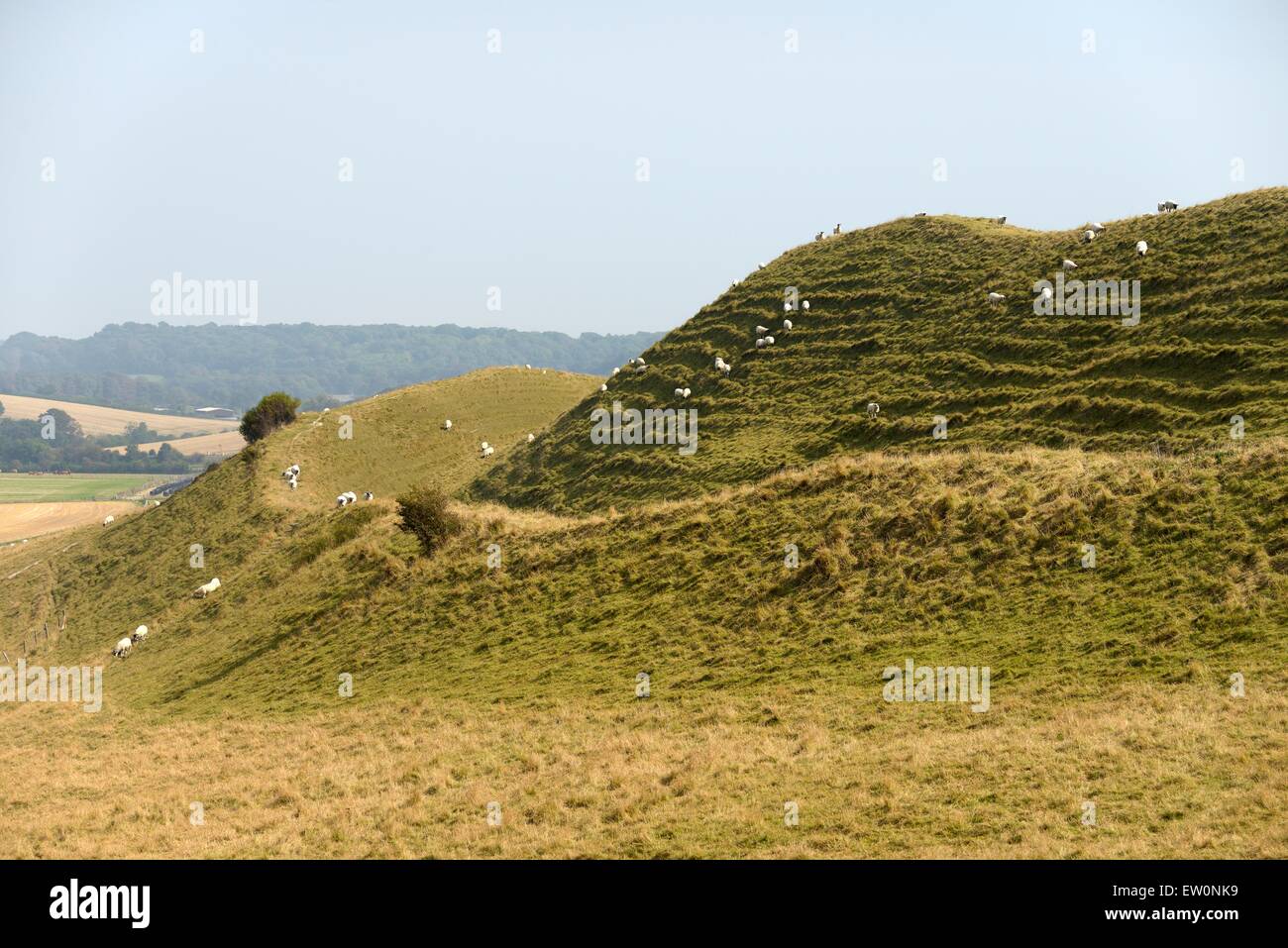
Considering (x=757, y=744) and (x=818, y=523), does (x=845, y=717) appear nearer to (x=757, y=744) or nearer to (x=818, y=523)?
(x=757, y=744)

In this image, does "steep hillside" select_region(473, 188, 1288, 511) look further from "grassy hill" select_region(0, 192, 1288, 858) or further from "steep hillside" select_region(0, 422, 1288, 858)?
"steep hillside" select_region(0, 422, 1288, 858)

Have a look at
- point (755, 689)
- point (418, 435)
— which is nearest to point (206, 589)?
point (418, 435)

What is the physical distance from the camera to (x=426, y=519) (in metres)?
41.6

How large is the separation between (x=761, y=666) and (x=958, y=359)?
26.4 metres

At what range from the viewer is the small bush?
4150 centimetres

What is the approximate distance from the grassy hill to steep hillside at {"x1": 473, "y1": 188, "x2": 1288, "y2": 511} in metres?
0.40

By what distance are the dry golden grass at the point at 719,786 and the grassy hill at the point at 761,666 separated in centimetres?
8

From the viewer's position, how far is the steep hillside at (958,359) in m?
37.4

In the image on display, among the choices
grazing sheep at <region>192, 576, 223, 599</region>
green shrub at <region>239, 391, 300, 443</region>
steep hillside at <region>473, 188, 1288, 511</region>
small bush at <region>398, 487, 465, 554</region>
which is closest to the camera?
steep hillside at <region>473, 188, 1288, 511</region>

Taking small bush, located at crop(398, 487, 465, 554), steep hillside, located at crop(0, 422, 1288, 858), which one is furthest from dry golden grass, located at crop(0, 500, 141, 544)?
steep hillside, located at crop(0, 422, 1288, 858)

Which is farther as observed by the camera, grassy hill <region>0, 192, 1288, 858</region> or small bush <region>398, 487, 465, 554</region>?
small bush <region>398, 487, 465, 554</region>

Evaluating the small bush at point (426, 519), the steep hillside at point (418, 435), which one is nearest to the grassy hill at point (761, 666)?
the small bush at point (426, 519)

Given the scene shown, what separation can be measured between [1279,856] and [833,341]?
44.8 metres

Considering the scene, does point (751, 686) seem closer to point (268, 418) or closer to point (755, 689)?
point (755, 689)
